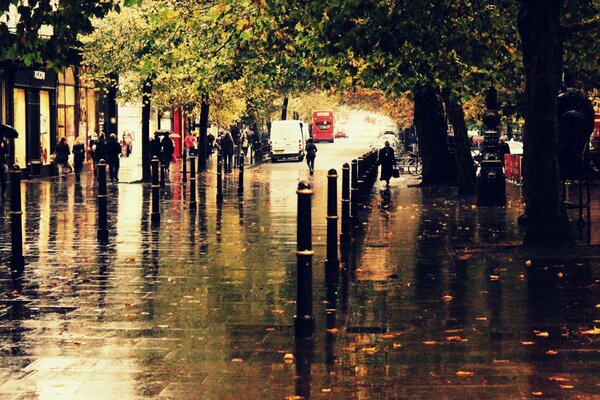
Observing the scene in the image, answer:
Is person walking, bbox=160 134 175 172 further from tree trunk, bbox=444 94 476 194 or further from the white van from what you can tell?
the white van

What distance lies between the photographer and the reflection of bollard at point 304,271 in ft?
31.1

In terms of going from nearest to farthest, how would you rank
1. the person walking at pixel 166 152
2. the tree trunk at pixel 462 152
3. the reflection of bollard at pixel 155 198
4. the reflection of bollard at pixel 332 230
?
the reflection of bollard at pixel 332 230 → the reflection of bollard at pixel 155 198 → the tree trunk at pixel 462 152 → the person walking at pixel 166 152

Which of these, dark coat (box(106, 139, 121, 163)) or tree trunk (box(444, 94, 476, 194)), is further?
dark coat (box(106, 139, 121, 163))

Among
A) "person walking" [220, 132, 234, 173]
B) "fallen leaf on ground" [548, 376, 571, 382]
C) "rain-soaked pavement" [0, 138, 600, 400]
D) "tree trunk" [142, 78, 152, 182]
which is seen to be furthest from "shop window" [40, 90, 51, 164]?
"fallen leaf on ground" [548, 376, 571, 382]

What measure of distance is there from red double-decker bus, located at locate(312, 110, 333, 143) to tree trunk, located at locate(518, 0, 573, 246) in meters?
103

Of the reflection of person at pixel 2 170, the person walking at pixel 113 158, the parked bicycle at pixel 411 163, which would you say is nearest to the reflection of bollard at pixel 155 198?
the reflection of person at pixel 2 170

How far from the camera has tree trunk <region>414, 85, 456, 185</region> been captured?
36.5 m

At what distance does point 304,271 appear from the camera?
985 centimetres

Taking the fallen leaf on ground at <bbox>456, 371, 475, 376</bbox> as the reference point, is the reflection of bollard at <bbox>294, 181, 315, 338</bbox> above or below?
above

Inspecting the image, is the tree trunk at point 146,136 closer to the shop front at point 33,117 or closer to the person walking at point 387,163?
the shop front at point 33,117

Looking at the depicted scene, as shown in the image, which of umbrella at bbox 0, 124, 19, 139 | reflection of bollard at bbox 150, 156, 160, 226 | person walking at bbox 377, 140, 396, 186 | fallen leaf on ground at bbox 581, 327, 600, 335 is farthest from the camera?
person walking at bbox 377, 140, 396, 186

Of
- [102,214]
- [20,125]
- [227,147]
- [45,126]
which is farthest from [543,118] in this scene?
[227,147]

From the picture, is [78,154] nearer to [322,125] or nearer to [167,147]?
[167,147]

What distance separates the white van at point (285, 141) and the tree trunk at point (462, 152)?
1323 inches
